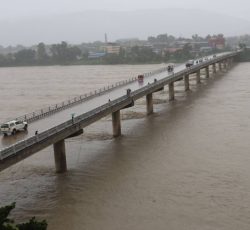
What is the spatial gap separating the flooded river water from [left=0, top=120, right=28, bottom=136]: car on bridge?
8.09 ft

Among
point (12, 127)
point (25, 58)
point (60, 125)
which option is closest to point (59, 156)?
point (60, 125)

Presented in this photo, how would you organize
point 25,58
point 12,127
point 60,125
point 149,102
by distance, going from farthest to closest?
point 25,58 < point 149,102 < point 12,127 < point 60,125

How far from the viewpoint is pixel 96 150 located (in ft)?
99.7

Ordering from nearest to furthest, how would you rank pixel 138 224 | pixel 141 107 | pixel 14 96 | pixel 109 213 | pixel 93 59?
pixel 138 224
pixel 109 213
pixel 141 107
pixel 14 96
pixel 93 59

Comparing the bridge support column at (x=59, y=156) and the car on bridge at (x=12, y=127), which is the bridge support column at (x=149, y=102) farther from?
the car on bridge at (x=12, y=127)

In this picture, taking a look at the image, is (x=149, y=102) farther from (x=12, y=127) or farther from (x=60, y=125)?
(x=12, y=127)

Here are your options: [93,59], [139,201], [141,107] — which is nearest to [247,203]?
[139,201]

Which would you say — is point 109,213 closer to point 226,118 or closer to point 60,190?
point 60,190

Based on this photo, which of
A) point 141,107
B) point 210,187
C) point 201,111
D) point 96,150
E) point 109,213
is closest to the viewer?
point 109,213

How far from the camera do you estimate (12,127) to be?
2423 cm

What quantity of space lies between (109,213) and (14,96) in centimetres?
4400

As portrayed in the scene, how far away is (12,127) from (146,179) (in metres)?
7.06

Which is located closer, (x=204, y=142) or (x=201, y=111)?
(x=204, y=142)

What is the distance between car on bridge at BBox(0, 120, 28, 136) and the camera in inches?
953
